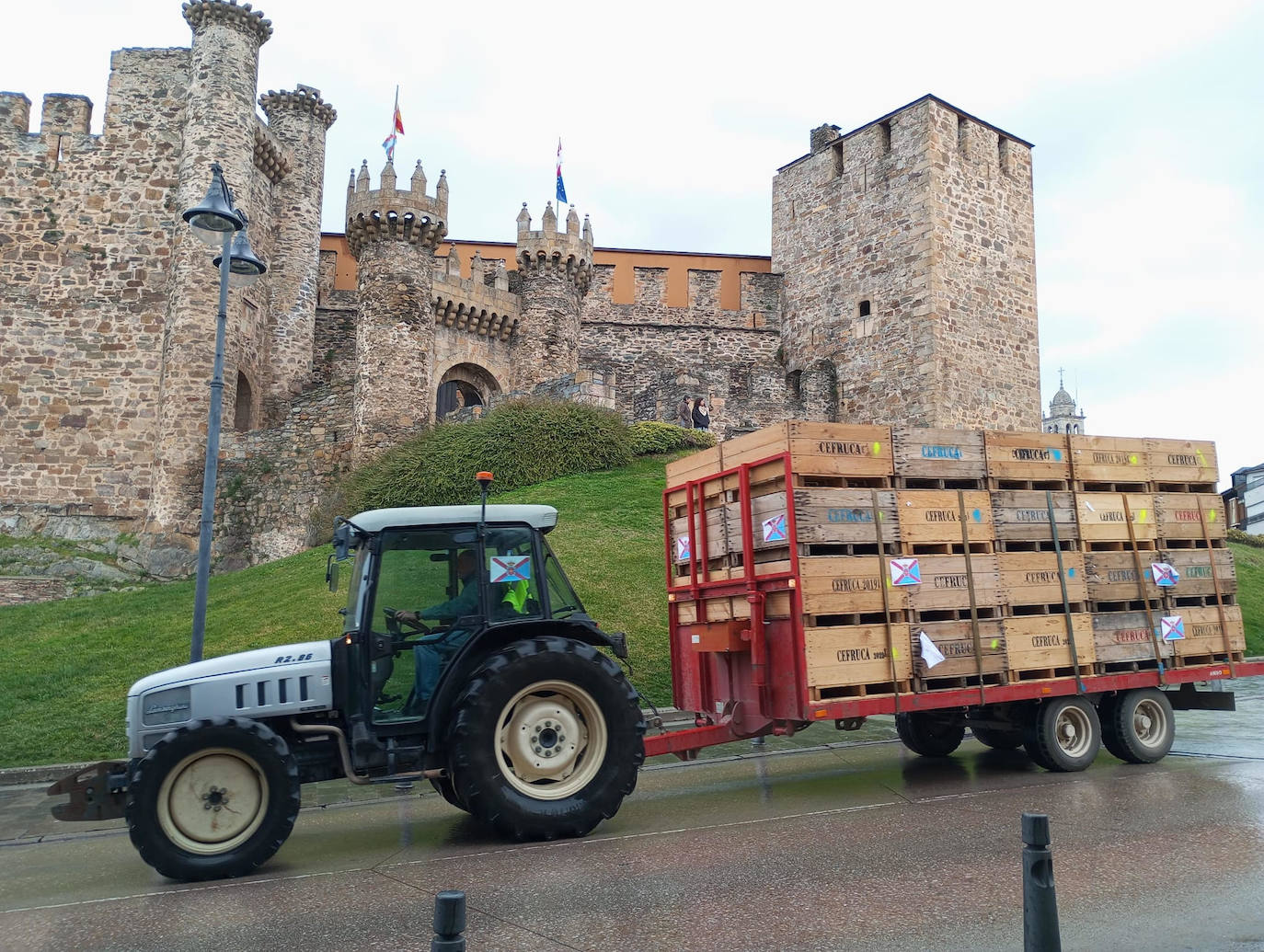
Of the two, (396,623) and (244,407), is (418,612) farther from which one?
(244,407)

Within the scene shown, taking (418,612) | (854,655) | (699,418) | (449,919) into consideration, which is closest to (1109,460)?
(854,655)

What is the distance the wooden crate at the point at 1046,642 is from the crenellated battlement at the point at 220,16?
82.1 ft

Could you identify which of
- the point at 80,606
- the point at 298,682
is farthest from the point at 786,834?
the point at 80,606

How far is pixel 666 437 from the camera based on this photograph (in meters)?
22.7

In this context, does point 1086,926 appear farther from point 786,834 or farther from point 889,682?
point 889,682

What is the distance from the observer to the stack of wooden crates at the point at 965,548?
6926 millimetres

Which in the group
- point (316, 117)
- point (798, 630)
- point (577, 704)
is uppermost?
point (316, 117)

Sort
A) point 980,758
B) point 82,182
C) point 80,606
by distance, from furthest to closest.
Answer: point 82,182 → point 80,606 → point 980,758

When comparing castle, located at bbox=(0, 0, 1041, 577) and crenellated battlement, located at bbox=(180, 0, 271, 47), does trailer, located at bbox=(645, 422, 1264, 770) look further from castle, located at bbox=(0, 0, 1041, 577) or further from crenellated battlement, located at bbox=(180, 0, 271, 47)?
crenellated battlement, located at bbox=(180, 0, 271, 47)

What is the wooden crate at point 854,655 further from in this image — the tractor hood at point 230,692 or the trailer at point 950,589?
the tractor hood at point 230,692

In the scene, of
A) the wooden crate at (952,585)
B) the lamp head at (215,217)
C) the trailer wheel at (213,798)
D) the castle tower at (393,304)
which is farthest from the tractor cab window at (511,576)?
the castle tower at (393,304)

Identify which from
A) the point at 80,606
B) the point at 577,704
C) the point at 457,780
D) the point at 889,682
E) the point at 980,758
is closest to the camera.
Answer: the point at 457,780

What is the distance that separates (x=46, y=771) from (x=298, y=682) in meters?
4.85

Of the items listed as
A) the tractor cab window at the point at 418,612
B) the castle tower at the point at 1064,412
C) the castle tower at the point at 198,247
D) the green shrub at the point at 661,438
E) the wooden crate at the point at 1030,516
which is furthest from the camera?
the castle tower at the point at 1064,412
